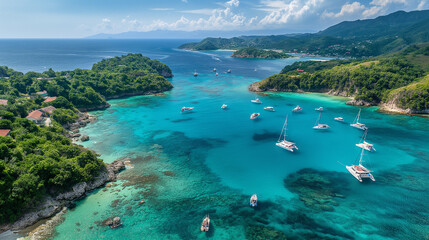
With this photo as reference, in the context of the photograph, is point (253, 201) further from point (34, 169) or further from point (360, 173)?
point (34, 169)

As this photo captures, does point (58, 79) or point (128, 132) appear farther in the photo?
point (58, 79)

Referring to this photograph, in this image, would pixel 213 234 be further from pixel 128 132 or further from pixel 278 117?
pixel 278 117

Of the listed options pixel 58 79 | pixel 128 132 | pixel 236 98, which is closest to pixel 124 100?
pixel 58 79

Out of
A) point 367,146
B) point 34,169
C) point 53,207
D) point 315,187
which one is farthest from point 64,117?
point 367,146

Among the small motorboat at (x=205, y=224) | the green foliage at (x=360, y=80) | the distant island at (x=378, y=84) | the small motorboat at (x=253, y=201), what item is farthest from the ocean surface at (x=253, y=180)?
the green foliage at (x=360, y=80)

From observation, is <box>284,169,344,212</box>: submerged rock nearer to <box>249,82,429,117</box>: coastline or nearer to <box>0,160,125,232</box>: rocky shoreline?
<box>0,160,125,232</box>: rocky shoreline

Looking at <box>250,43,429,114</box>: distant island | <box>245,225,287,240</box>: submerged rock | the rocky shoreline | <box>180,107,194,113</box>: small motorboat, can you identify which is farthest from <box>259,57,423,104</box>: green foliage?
the rocky shoreline

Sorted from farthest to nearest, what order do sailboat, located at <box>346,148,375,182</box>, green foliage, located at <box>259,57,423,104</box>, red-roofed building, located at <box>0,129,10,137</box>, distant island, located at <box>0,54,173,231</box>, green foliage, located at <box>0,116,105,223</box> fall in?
green foliage, located at <box>259,57,423,104</box>, red-roofed building, located at <box>0,129,10,137</box>, sailboat, located at <box>346,148,375,182</box>, distant island, located at <box>0,54,173,231</box>, green foliage, located at <box>0,116,105,223</box>
